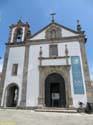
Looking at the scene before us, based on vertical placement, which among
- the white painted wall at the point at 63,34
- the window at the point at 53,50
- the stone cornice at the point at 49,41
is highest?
the white painted wall at the point at 63,34

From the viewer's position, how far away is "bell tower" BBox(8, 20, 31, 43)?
19.8 meters

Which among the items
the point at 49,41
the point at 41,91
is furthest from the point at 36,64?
the point at 49,41

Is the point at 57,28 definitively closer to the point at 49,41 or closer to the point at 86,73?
the point at 49,41

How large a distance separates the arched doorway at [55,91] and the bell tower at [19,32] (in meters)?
7.48

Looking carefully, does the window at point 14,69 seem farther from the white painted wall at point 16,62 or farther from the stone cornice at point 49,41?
the stone cornice at point 49,41

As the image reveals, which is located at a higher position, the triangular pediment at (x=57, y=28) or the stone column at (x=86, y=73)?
the triangular pediment at (x=57, y=28)

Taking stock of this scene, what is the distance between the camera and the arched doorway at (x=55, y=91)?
49.3ft

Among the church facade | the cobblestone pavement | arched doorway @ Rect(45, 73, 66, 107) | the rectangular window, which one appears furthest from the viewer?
arched doorway @ Rect(45, 73, 66, 107)

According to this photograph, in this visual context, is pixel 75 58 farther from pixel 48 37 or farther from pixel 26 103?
pixel 26 103

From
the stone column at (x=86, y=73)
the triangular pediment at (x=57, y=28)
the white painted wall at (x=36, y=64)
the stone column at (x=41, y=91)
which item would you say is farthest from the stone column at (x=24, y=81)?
the stone column at (x=86, y=73)

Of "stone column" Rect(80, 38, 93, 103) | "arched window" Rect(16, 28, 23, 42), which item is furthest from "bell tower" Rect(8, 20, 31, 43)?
"stone column" Rect(80, 38, 93, 103)

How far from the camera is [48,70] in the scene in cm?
1616

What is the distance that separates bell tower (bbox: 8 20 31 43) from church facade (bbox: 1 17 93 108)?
0.32 metres

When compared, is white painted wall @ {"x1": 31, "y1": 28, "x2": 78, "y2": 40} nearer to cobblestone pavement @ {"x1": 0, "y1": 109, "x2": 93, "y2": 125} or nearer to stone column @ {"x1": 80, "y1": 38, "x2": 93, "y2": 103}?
stone column @ {"x1": 80, "y1": 38, "x2": 93, "y2": 103}
